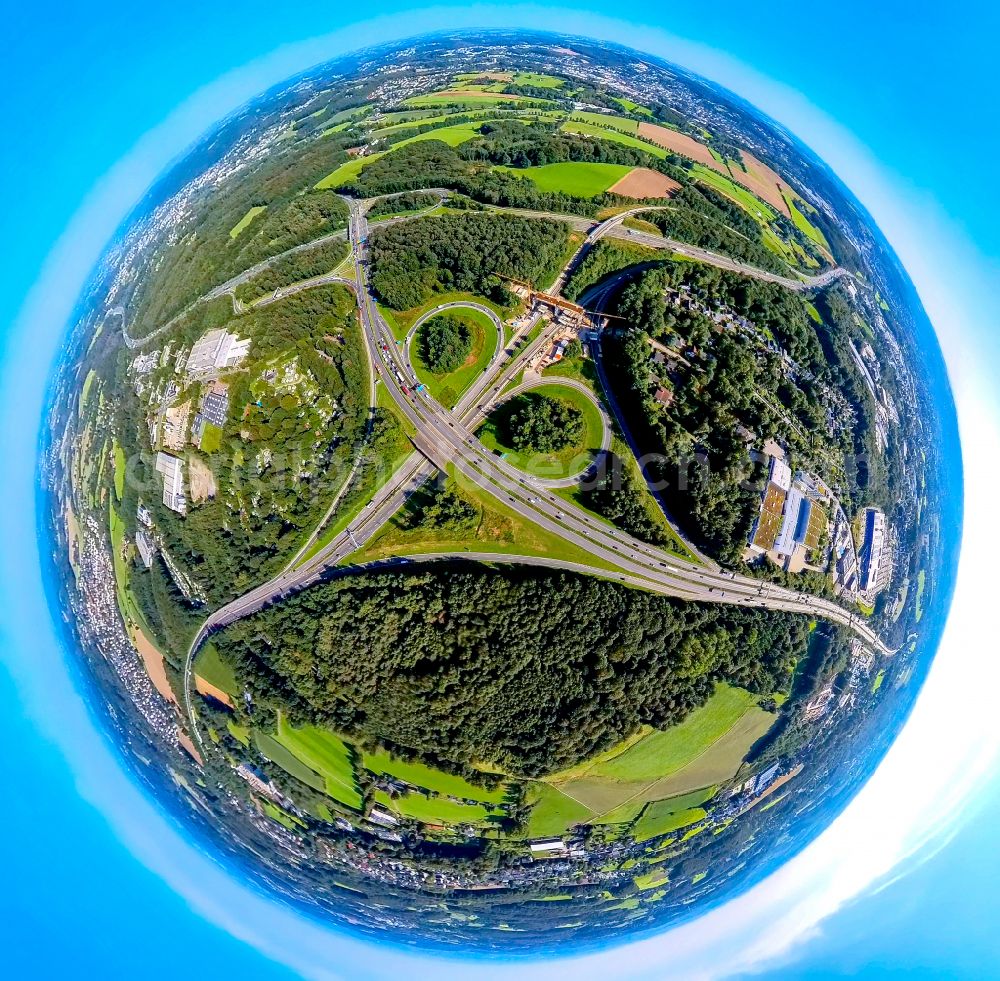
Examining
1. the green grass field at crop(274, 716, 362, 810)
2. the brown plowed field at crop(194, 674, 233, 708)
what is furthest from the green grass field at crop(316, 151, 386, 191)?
the green grass field at crop(274, 716, 362, 810)

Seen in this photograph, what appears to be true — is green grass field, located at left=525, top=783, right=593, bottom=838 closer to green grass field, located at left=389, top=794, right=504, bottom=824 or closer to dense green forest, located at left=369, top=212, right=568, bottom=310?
green grass field, located at left=389, top=794, right=504, bottom=824

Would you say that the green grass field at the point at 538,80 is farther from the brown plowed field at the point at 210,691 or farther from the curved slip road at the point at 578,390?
the brown plowed field at the point at 210,691

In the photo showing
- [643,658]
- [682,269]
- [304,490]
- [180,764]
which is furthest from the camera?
[180,764]

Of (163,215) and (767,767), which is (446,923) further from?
(163,215)

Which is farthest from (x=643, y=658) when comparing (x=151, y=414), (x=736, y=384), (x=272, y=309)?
(x=151, y=414)

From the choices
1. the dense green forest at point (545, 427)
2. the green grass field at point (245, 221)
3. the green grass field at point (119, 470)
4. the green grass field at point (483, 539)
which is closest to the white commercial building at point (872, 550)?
the green grass field at point (483, 539)

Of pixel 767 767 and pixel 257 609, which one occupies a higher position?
pixel 257 609

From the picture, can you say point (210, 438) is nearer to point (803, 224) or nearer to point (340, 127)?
point (340, 127)

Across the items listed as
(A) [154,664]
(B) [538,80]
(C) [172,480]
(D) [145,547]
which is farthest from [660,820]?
(B) [538,80]
